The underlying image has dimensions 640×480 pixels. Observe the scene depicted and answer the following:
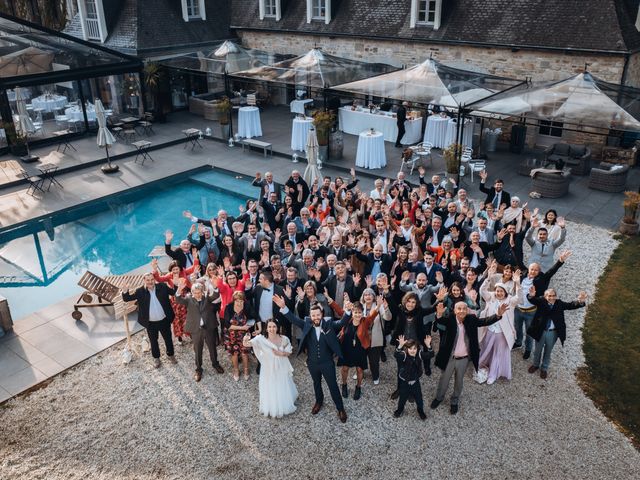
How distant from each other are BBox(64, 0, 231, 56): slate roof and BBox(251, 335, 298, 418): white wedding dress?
61.8 ft

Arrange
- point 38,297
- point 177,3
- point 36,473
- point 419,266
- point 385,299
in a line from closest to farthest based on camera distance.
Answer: point 36,473, point 385,299, point 419,266, point 38,297, point 177,3

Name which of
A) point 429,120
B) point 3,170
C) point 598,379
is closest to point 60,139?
point 3,170

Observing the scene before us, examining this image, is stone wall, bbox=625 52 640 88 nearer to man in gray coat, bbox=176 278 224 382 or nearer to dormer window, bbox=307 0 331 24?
dormer window, bbox=307 0 331 24

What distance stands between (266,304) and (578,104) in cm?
962

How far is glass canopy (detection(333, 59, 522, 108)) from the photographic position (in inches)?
597

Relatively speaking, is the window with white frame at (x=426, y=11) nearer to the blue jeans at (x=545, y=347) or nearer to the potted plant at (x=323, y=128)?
the potted plant at (x=323, y=128)

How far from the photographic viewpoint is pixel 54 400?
8.02 meters

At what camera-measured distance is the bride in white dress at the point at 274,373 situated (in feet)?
23.5

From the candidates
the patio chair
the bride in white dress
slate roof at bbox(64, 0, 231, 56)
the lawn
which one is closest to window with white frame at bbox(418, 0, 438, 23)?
slate roof at bbox(64, 0, 231, 56)

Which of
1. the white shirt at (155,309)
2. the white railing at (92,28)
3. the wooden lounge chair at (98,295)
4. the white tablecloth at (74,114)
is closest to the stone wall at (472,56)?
the white railing at (92,28)

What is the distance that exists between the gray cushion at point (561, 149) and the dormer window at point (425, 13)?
646 cm

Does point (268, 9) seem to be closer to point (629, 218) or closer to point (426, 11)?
point (426, 11)

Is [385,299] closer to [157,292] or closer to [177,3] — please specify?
[157,292]

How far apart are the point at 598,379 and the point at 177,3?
23.0 m
